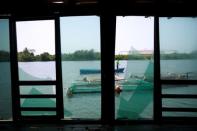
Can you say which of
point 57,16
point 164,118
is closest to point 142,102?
point 164,118

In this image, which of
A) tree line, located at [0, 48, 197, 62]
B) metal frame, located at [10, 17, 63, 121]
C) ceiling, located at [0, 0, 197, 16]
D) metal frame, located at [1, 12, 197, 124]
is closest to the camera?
A: ceiling, located at [0, 0, 197, 16]

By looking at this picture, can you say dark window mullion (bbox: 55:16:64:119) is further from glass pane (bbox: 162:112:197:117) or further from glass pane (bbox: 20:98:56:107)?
glass pane (bbox: 162:112:197:117)

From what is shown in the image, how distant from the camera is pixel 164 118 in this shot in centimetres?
677

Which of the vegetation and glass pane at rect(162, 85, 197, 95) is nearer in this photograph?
glass pane at rect(162, 85, 197, 95)

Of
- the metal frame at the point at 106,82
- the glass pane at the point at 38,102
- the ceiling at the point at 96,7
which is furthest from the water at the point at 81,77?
the ceiling at the point at 96,7

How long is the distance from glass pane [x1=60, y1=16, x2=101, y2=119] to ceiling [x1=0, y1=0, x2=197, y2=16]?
0.22 meters

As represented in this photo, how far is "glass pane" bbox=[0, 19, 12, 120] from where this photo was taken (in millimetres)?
6895

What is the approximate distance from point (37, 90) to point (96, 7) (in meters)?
2.23

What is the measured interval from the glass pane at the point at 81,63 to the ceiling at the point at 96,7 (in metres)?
0.22

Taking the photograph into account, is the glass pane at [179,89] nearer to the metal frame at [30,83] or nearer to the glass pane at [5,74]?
the metal frame at [30,83]

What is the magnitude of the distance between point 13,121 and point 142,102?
2.88 meters

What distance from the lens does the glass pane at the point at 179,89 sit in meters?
6.70

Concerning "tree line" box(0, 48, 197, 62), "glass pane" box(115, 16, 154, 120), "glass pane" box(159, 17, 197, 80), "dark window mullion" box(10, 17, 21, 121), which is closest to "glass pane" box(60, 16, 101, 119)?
"tree line" box(0, 48, 197, 62)

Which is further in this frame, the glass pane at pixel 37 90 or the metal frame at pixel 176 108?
the glass pane at pixel 37 90
